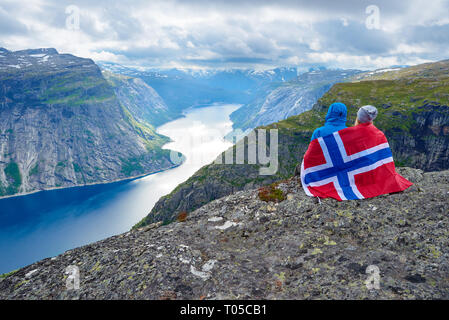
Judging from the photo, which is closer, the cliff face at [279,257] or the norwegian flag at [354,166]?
the cliff face at [279,257]

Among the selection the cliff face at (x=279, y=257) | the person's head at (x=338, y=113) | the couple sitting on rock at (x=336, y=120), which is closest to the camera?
the cliff face at (x=279, y=257)

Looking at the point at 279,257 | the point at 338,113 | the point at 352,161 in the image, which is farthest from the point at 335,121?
the point at 279,257

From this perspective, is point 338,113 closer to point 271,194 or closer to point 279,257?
point 271,194

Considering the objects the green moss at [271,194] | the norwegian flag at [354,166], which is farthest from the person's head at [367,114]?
the green moss at [271,194]

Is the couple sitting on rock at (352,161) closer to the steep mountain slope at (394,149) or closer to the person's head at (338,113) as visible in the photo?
the person's head at (338,113)

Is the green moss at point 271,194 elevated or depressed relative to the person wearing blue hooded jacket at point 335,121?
depressed

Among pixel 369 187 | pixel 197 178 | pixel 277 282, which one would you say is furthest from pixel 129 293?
pixel 197 178
